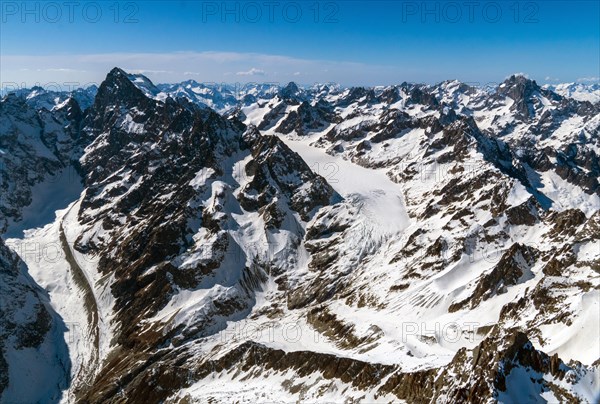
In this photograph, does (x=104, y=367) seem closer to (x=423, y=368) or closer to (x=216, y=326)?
(x=216, y=326)

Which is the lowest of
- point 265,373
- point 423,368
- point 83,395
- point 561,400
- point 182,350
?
point 83,395

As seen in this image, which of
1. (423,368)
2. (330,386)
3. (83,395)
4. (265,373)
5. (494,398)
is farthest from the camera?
(83,395)

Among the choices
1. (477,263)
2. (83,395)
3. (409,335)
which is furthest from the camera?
(477,263)

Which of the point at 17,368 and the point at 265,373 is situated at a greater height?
the point at 265,373

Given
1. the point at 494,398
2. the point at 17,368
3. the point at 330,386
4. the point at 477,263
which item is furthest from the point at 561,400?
the point at 17,368

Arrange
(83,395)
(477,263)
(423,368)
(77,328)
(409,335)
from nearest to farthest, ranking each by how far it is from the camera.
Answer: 1. (423,368)
2. (409,335)
3. (83,395)
4. (477,263)
5. (77,328)

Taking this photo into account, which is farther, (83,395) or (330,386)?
(83,395)

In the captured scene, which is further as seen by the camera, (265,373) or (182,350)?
(182,350)

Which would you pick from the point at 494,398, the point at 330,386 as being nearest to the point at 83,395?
the point at 330,386

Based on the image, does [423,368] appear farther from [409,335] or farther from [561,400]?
[409,335]
